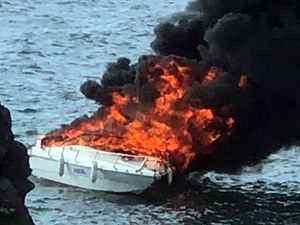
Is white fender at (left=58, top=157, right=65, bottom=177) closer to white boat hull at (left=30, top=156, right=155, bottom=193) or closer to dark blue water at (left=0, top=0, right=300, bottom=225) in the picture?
white boat hull at (left=30, top=156, right=155, bottom=193)

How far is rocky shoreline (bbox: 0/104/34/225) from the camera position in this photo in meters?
22.1

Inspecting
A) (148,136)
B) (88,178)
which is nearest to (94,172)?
(88,178)

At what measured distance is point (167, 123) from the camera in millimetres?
43156

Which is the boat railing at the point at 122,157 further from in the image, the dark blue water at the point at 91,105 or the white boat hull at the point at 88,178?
the dark blue water at the point at 91,105

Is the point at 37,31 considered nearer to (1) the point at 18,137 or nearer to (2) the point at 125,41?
(2) the point at 125,41

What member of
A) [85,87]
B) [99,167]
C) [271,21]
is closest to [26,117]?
[85,87]

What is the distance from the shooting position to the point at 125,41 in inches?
2857

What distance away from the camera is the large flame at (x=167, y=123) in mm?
42812

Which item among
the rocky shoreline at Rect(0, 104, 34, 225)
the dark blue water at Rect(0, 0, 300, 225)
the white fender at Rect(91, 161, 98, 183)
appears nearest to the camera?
the rocky shoreline at Rect(0, 104, 34, 225)

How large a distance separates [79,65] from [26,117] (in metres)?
12.3

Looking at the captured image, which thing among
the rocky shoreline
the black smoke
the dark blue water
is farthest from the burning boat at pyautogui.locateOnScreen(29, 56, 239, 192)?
the rocky shoreline

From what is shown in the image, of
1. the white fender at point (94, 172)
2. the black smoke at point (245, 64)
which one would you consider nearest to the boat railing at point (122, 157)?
the white fender at point (94, 172)

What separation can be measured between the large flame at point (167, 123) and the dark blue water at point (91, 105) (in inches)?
71.0

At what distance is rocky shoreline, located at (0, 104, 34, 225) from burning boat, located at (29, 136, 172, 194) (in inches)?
766
